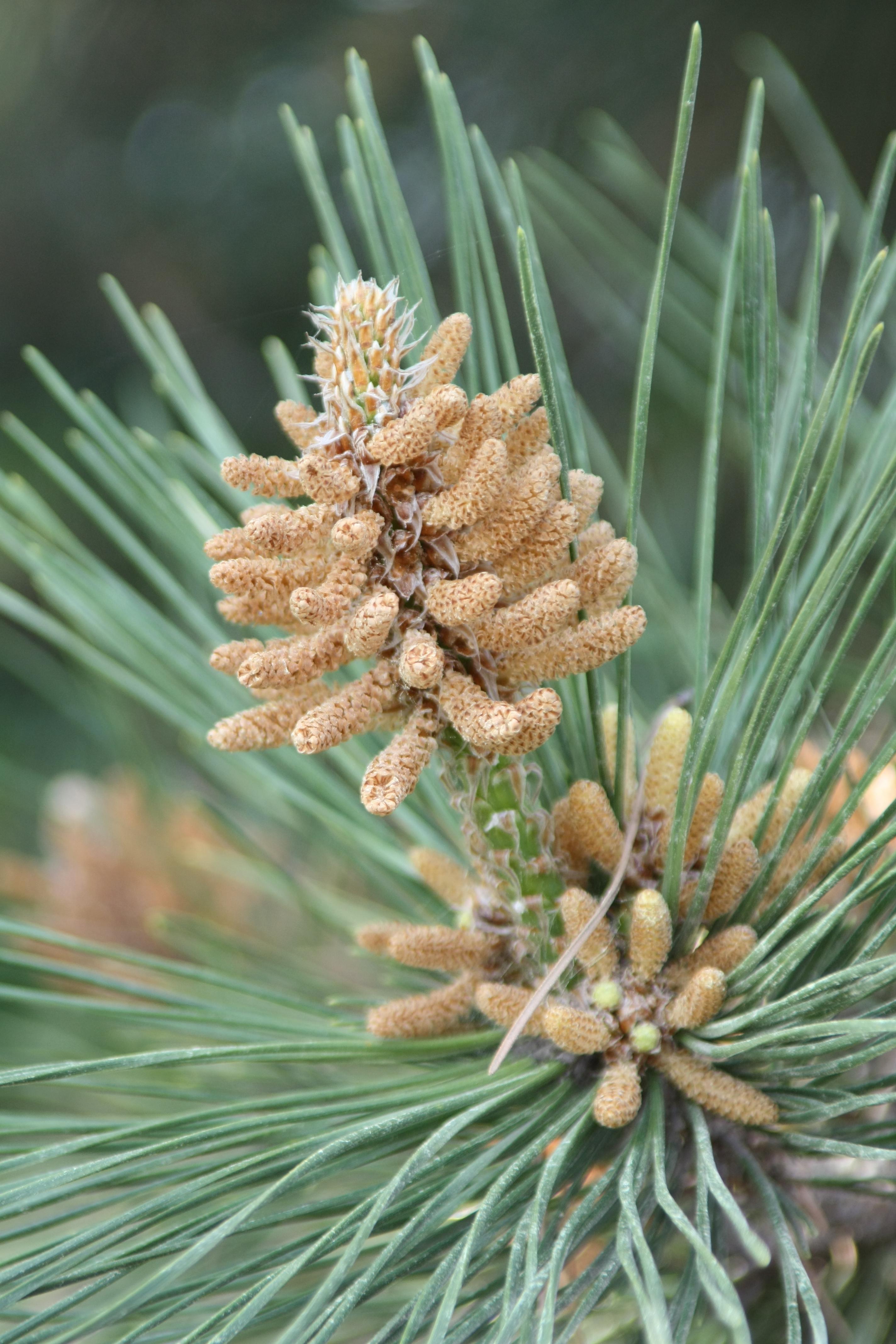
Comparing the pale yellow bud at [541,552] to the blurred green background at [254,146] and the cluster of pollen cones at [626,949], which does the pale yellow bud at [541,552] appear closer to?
the cluster of pollen cones at [626,949]

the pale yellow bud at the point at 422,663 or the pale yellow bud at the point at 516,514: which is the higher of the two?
the pale yellow bud at the point at 516,514

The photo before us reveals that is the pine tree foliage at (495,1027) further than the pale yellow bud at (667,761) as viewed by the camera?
No

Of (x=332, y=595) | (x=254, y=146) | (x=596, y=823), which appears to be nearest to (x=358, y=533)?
(x=332, y=595)

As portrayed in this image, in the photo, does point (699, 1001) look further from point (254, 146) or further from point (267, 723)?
point (254, 146)

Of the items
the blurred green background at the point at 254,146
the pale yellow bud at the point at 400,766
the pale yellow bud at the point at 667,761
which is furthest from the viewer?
the blurred green background at the point at 254,146

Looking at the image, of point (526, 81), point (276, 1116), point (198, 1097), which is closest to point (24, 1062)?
point (198, 1097)

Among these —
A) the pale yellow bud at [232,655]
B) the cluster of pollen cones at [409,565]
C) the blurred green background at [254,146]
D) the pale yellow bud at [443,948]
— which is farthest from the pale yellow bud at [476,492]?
the blurred green background at [254,146]

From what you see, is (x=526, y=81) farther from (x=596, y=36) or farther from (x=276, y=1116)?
(x=276, y=1116)

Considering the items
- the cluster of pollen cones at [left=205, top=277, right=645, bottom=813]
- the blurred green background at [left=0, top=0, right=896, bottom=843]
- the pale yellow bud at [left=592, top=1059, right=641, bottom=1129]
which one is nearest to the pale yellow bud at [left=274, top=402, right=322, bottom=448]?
the cluster of pollen cones at [left=205, top=277, right=645, bottom=813]
